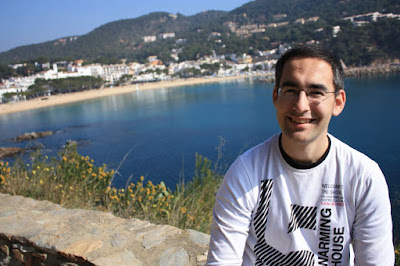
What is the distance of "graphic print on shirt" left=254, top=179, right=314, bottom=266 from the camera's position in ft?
2.44

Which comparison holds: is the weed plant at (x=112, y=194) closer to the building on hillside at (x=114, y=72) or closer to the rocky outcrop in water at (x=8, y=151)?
the rocky outcrop in water at (x=8, y=151)

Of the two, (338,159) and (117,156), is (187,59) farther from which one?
(338,159)

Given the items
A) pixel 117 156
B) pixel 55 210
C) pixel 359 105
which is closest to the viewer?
pixel 55 210

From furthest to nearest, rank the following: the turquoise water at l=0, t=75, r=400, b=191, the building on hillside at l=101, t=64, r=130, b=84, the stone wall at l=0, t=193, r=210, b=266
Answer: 1. the building on hillside at l=101, t=64, r=130, b=84
2. the turquoise water at l=0, t=75, r=400, b=191
3. the stone wall at l=0, t=193, r=210, b=266

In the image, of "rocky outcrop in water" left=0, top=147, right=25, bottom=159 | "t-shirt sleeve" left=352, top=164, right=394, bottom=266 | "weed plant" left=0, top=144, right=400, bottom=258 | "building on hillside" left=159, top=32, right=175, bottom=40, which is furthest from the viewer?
"building on hillside" left=159, top=32, right=175, bottom=40

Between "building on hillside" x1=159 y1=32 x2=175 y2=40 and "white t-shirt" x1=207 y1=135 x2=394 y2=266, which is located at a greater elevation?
"building on hillside" x1=159 y1=32 x2=175 y2=40

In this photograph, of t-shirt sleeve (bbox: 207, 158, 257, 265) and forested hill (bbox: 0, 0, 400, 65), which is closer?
t-shirt sleeve (bbox: 207, 158, 257, 265)

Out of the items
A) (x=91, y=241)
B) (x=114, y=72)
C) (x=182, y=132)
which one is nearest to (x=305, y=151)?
(x=91, y=241)

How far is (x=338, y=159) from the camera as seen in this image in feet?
2.42

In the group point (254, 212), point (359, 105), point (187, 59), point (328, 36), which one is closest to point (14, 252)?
point (254, 212)

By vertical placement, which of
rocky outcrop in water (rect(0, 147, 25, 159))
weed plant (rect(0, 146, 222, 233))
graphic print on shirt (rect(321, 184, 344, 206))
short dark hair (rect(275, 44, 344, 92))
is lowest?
rocky outcrop in water (rect(0, 147, 25, 159))

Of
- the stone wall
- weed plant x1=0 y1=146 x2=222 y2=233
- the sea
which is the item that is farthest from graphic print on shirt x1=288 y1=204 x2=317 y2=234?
the sea

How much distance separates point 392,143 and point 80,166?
10.3 metres

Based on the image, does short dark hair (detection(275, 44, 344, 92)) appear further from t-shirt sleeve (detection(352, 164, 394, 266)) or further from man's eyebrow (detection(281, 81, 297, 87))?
t-shirt sleeve (detection(352, 164, 394, 266))
